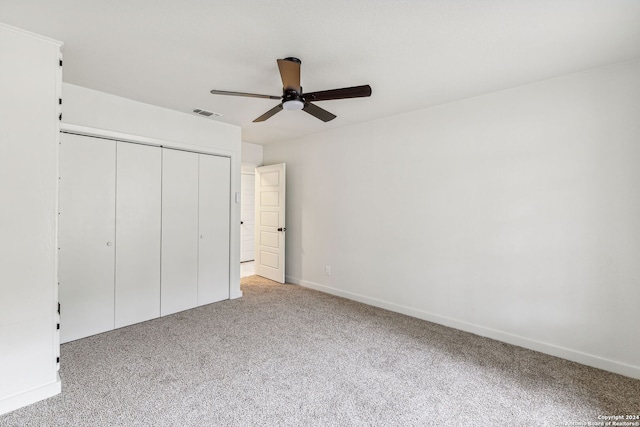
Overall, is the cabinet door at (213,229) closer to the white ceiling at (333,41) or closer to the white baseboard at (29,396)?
the white ceiling at (333,41)

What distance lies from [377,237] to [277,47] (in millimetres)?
2604

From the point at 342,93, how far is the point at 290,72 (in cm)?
42

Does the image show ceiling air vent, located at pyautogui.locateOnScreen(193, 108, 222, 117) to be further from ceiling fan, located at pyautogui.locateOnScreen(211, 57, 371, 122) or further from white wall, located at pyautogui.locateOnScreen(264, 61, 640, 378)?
white wall, located at pyautogui.locateOnScreen(264, 61, 640, 378)

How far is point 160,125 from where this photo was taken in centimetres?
357

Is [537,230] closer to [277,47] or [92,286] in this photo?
[277,47]

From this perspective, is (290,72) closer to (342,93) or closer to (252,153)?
(342,93)

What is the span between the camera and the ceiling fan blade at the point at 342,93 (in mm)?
2273

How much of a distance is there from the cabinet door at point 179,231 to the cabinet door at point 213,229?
84 millimetres

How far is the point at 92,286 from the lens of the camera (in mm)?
3068

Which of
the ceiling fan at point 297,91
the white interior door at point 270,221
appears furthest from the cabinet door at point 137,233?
the white interior door at point 270,221

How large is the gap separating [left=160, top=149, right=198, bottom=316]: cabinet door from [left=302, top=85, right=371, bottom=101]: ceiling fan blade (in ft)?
6.98

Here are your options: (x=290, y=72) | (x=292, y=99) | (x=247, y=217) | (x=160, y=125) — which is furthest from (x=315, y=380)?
(x=247, y=217)

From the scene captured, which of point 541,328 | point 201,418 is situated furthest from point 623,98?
point 201,418

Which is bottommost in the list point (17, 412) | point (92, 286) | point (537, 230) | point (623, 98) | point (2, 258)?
point (17, 412)
